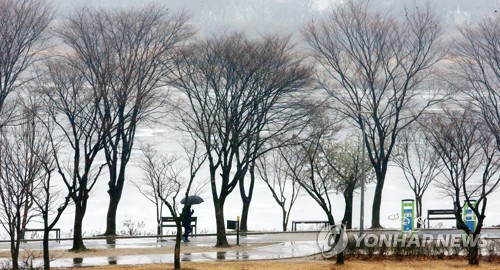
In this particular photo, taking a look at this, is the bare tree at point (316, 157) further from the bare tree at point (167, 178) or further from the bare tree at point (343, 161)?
the bare tree at point (167, 178)

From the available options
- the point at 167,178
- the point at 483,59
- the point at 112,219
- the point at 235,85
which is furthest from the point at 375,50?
the point at 167,178

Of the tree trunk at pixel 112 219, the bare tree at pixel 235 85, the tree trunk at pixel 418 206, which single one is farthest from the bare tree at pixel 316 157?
the tree trunk at pixel 112 219

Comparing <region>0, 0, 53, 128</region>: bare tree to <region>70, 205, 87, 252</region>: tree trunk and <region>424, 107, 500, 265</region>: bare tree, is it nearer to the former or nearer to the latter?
<region>70, 205, 87, 252</region>: tree trunk

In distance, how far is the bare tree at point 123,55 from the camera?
124 feet

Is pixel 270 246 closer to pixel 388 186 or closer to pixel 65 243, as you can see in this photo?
pixel 65 243

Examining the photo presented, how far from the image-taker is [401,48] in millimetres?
45594

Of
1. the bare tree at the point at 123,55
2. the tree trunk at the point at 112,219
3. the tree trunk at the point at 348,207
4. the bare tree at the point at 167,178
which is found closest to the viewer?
the bare tree at the point at 167,178

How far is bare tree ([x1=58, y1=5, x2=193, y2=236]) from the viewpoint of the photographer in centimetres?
3769

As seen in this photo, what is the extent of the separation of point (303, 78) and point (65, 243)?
41.1 ft

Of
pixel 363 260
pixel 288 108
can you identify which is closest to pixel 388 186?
pixel 288 108

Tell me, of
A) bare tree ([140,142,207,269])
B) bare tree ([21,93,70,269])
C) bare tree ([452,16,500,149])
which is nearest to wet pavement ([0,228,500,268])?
bare tree ([140,142,207,269])

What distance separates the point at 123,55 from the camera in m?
40.2

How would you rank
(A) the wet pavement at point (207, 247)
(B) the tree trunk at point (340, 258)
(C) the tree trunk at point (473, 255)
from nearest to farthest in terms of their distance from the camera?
(B) the tree trunk at point (340, 258) → (C) the tree trunk at point (473, 255) → (A) the wet pavement at point (207, 247)

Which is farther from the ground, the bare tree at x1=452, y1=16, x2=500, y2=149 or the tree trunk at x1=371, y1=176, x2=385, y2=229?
the bare tree at x1=452, y1=16, x2=500, y2=149
